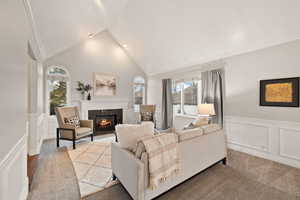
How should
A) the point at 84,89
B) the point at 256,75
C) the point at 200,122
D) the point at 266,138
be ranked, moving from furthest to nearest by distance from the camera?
the point at 84,89 < the point at 256,75 < the point at 266,138 < the point at 200,122

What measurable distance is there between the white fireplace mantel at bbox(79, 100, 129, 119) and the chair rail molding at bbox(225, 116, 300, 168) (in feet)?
12.6

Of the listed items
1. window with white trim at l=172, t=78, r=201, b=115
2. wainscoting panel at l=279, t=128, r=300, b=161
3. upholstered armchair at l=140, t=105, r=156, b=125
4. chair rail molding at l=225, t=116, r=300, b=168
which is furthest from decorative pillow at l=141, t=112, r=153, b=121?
wainscoting panel at l=279, t=128, r=300, b=161

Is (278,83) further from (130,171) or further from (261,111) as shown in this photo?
(130,171)

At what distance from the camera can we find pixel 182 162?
1.90 m

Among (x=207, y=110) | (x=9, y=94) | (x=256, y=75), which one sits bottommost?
(x=207, y=110)

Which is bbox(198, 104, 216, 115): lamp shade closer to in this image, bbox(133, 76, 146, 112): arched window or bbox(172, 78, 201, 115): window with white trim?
bbox(172, 78, 201, 115): window with white trim

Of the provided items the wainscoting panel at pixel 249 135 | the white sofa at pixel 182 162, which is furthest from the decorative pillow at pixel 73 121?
the wainscoting panel at pixel 249 135

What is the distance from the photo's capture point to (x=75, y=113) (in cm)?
419

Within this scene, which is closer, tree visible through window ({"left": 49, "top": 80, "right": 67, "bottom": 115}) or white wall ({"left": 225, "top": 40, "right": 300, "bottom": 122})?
white wall ({"left": 225, "top": 40, "right": 300, "bottom": 122})

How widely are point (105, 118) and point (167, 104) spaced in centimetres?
255

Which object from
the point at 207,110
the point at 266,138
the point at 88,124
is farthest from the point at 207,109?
the point at 88,124

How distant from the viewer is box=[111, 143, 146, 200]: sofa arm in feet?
4.86

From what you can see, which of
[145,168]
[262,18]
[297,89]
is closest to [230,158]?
[297,89]

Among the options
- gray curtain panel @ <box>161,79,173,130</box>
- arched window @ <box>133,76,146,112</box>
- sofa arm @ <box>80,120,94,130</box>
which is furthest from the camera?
arched window @ <box>133,76,146,112</box>
